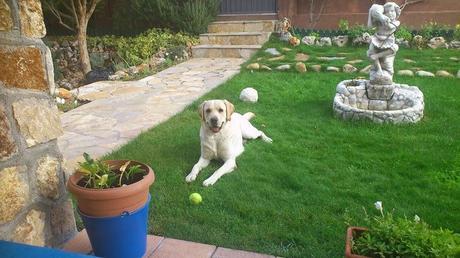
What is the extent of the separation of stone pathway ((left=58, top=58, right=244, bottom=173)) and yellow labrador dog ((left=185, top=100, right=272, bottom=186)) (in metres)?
1.16

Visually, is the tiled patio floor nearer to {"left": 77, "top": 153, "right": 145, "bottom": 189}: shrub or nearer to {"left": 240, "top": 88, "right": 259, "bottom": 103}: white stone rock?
{"left": 77, "top": 153, "right": 145, "bottom": 189}: shrub

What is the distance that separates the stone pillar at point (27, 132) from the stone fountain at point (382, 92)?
11.5ft

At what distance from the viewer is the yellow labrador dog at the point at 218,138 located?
3428 mm

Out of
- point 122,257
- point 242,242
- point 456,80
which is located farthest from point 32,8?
point 456,80

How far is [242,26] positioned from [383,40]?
252 inches

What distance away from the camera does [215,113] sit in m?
3.43

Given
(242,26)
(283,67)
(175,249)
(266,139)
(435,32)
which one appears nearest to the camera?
(175,249)

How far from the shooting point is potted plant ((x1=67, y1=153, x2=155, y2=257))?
7.07 ft

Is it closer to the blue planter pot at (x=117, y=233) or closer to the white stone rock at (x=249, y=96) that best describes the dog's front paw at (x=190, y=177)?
the blue planter pot at (x=117, y=233)

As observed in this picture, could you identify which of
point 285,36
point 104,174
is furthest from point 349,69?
point 104,174

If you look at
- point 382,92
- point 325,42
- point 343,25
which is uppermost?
point 343,25

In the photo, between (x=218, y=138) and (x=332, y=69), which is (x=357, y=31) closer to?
(x=332, y=69)

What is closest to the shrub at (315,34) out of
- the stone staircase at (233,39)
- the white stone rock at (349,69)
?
the stone staircase at (233,39)

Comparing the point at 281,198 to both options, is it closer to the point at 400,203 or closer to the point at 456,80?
the point at 400,203
